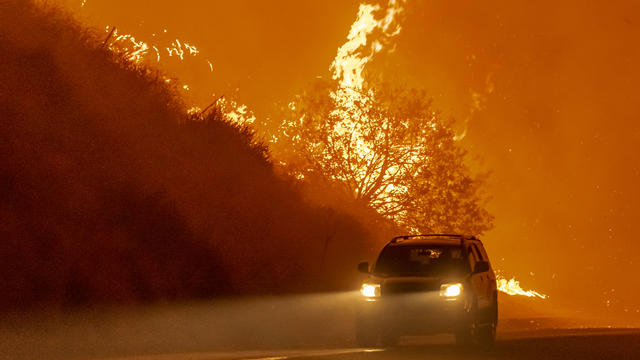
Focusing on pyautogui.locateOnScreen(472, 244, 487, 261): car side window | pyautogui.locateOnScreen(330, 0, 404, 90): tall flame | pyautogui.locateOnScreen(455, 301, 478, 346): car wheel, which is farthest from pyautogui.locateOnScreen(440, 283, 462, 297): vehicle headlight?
pyautogui.locateOnScreen(330, 0, 404, 90): tall flame

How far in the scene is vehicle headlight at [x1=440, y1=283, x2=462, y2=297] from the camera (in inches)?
1050

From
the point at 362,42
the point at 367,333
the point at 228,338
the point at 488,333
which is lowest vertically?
the point at 367,333

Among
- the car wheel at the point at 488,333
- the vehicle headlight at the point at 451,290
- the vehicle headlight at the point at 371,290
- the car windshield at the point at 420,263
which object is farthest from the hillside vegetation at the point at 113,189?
the vehicle headlight at the point at 451,290

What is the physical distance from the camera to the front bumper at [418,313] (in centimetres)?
2667

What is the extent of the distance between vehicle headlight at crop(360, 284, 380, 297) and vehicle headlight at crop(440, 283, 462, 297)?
3.83 feet

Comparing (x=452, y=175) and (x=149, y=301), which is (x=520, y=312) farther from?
(x=149, y=301)

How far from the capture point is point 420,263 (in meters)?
27.6

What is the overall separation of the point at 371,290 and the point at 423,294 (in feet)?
3.18

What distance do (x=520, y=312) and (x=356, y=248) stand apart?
20.4 metres

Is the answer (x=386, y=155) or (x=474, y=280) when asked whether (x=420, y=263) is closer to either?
(x=474, y=280)

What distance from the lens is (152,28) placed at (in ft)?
246

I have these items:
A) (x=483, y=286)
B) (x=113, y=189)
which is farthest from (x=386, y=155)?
(x=483, y=286)

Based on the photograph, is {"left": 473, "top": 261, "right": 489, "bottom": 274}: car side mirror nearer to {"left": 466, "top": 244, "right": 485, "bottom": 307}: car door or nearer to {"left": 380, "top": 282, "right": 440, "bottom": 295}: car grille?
{"left": 466, "top": 244, "right": 485, "bottom": 307}: car door

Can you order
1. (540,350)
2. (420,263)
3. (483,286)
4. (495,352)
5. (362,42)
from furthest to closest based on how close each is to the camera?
(362,42) < (483,286) < (420,263) < (540,350) < (495,352)
